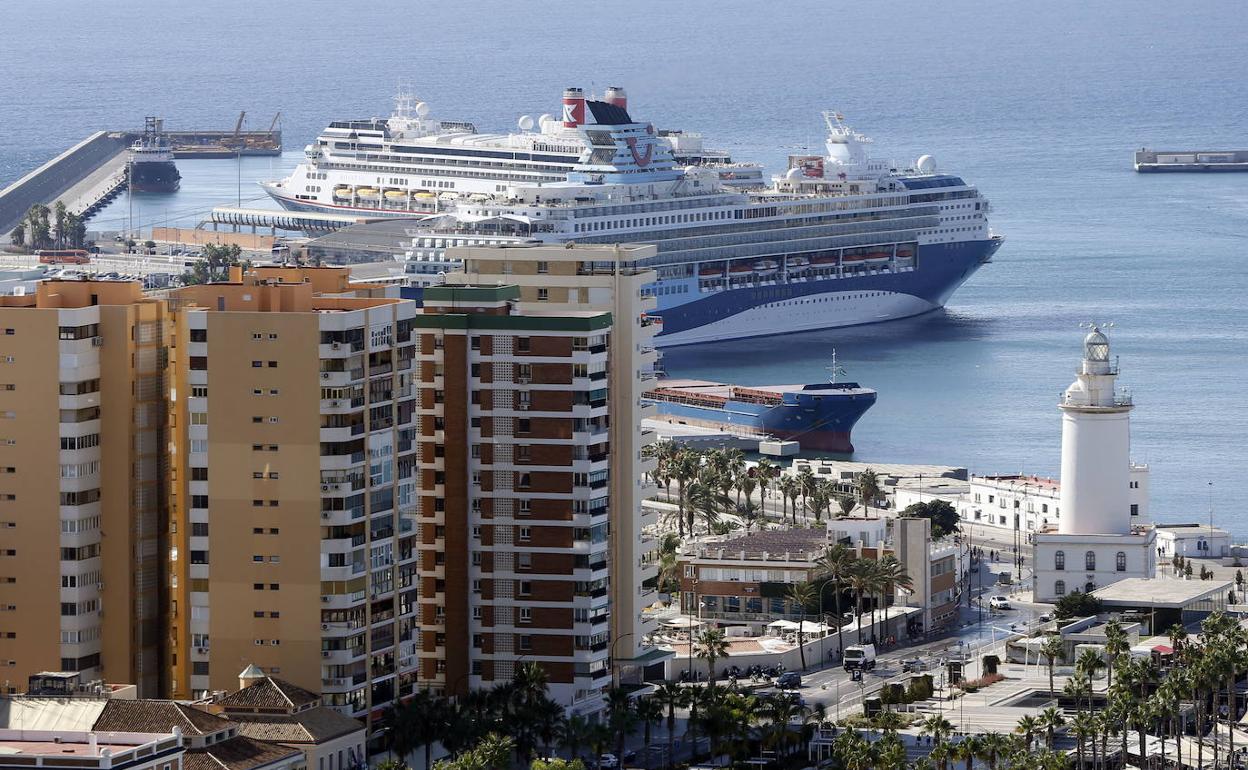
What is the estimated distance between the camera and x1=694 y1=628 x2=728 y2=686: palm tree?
52500 millimetres

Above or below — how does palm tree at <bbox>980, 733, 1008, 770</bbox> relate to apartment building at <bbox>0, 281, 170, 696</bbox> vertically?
below

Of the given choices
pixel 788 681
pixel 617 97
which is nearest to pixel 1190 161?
pixel 617 97

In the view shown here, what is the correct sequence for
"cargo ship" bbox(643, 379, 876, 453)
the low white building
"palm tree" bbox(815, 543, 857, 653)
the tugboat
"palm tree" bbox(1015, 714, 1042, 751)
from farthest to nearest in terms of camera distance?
1. the tugboat
2. "cargo ship" bbox(643, 379, 876, 453)
3. the low white building
4. "palm tree" bbox(815, 543, 857, 653)
5. "palm tree" bbox(1015, 714, 1042, 751)

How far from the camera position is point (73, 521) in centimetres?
4750

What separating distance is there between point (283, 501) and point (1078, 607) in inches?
705

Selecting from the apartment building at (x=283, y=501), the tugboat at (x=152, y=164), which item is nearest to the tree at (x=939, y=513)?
the apartment building at (x=283, y=501)

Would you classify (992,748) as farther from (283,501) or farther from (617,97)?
(617,97)

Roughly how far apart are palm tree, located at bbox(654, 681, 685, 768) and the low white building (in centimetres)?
2058

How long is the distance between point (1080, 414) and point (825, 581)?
230 inches

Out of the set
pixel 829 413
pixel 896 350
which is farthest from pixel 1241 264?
pixel 829 413

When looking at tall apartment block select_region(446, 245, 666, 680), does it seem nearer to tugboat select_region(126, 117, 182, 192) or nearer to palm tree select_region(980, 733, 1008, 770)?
palm tree select_region(980, 733, 1008, 770)

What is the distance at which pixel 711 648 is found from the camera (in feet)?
173

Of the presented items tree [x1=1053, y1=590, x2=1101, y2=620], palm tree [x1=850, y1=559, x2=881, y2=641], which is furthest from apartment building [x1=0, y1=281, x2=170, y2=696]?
tree [x1=1053, y1=590, x2=1101, y2=620]

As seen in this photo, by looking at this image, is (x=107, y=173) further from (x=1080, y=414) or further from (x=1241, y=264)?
(x=1080, y=414)
